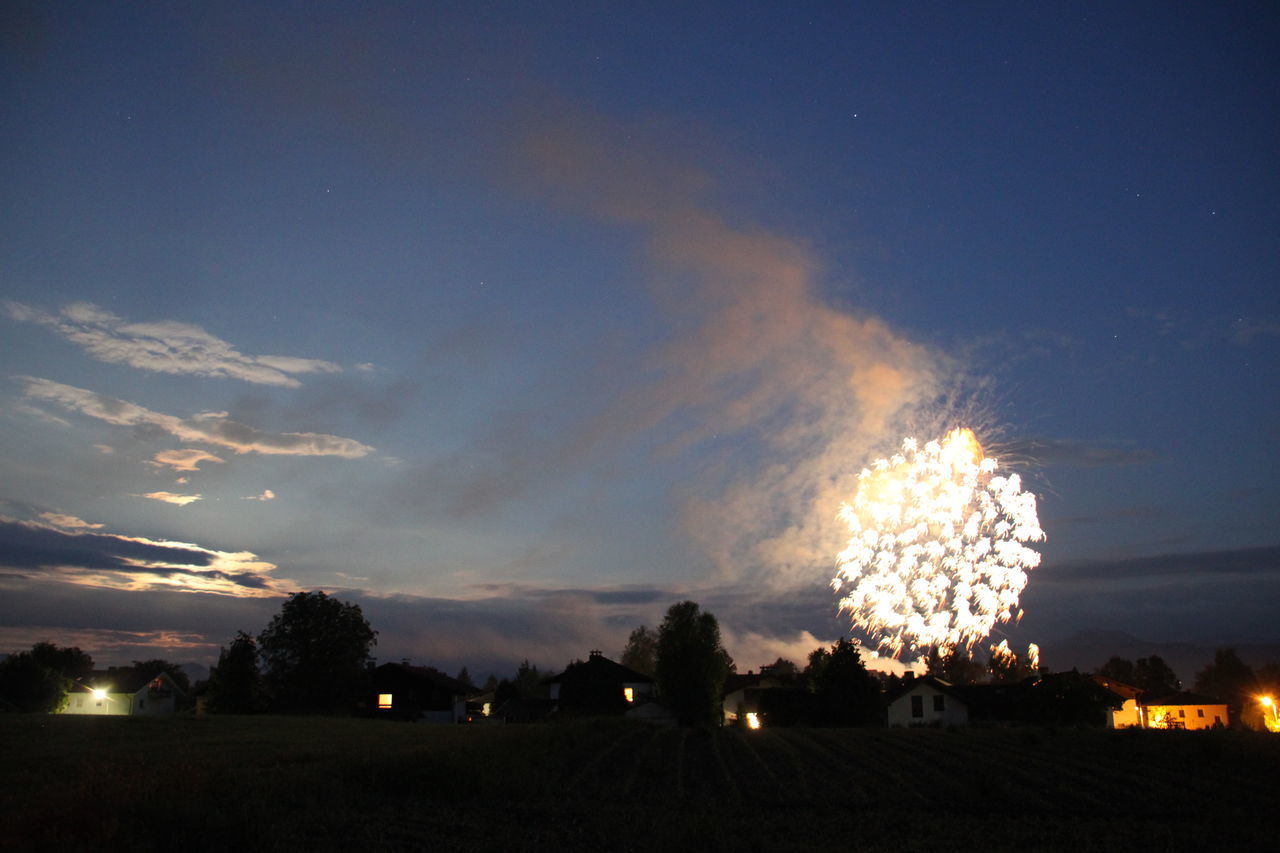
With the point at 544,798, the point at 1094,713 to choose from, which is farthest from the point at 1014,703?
the point at 544,798

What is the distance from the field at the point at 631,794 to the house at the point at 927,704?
95.2ft

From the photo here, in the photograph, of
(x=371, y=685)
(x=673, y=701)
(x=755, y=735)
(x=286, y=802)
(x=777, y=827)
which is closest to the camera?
(x=286, y=802)

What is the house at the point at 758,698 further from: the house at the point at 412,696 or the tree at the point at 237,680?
the tree at the point at 237,680

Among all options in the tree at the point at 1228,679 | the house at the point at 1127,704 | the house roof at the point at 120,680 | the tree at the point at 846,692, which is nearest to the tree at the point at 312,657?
the house roof at the point at 120,680

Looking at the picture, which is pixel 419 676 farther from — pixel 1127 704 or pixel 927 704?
pixel 1127 704

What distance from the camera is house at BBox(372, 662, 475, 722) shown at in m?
79.8

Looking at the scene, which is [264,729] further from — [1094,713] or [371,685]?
[1094,713]

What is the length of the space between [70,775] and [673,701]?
44655mm

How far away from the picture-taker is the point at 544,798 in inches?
888

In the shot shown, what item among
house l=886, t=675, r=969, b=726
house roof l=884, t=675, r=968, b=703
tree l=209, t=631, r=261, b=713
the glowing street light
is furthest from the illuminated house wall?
tree l=209, t=631, r=261, b=713

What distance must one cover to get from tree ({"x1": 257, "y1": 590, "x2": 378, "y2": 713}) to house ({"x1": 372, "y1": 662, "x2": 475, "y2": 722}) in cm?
277

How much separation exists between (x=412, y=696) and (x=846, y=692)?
4434cm

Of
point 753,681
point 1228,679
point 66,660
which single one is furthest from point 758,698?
point 1228,679

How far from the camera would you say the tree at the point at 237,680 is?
246 feet
